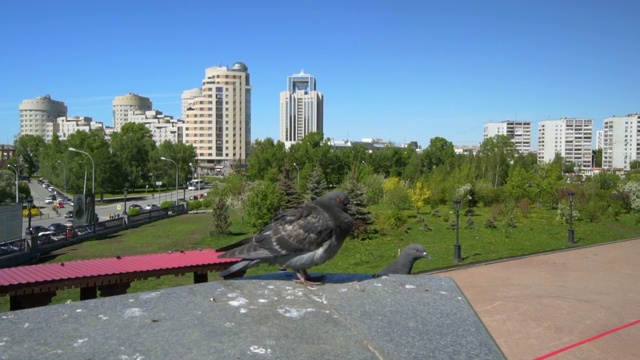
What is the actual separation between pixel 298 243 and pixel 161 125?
480ft

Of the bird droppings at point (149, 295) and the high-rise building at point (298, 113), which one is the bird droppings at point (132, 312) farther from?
the high-rise building at point (298, 113)

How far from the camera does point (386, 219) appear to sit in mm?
27266

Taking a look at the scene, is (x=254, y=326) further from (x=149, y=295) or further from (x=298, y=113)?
(x=298, y=113)

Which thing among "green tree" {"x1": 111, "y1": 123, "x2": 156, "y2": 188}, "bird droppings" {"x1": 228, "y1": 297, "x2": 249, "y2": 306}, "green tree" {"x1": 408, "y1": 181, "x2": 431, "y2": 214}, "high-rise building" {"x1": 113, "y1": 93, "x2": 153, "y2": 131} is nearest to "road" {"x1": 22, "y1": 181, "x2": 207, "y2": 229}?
"green tree" {"x1": 111, "y1": 123, "x2": 156, "y2": 188}

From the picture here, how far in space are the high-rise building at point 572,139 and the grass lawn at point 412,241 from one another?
11297 cm

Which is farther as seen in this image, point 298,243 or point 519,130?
point 519,130

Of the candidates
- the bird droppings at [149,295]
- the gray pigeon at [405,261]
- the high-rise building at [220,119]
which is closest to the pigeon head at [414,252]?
the gray pigeon at [405,261]

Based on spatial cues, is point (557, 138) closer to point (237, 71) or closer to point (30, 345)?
point (237, 71)

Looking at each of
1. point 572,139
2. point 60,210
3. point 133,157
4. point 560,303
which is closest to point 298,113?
point 572,139

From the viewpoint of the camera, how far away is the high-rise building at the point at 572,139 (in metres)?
135

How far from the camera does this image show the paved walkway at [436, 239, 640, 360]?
911 cm

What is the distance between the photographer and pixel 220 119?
4503 inches

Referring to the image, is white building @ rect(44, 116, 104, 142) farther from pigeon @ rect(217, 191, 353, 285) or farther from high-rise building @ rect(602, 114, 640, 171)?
pigeon @ rect(217, 191, 353, 285)

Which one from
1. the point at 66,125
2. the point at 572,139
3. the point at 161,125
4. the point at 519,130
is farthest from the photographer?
the point at 66,125
